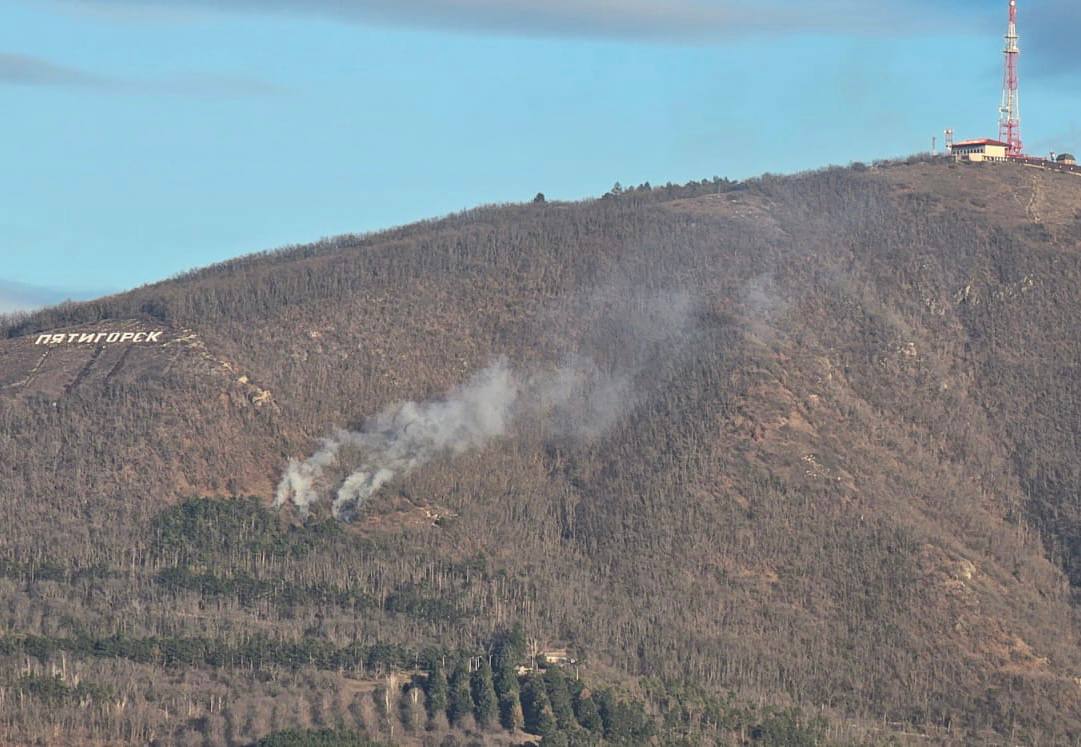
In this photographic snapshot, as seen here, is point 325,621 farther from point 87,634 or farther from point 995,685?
point 995,685

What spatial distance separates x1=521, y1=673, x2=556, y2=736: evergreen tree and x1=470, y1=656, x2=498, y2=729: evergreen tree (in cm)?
214

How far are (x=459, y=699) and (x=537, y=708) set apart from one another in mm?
5136

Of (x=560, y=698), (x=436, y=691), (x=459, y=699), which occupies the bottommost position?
(x=560, y=698)

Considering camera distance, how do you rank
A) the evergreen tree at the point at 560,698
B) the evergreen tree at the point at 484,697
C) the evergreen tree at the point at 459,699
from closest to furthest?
the evergreen tree at the point at 560,698
the evergreen tree at the point at 484,697
the evergreen tree at the point at 459,699

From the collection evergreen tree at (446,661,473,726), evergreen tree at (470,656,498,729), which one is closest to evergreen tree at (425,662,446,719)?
evergreen tree at (446,661,473,726)

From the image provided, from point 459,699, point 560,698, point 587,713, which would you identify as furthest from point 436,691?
point 587,713

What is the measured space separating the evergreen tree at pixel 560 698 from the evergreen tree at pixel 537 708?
0.35 metres

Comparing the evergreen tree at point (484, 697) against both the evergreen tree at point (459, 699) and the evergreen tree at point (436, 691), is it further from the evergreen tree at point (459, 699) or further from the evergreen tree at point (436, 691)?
the evergreen tree at point (436, 691)

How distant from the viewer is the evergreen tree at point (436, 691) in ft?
602

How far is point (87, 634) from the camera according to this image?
194 metres

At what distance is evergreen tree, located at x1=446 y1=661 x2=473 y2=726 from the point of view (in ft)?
600

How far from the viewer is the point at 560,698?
185125mm

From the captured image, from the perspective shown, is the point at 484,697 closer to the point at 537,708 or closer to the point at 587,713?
the point at 537,708

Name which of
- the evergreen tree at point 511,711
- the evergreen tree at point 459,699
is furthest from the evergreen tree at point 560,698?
the evergreen tree at point 459,699
